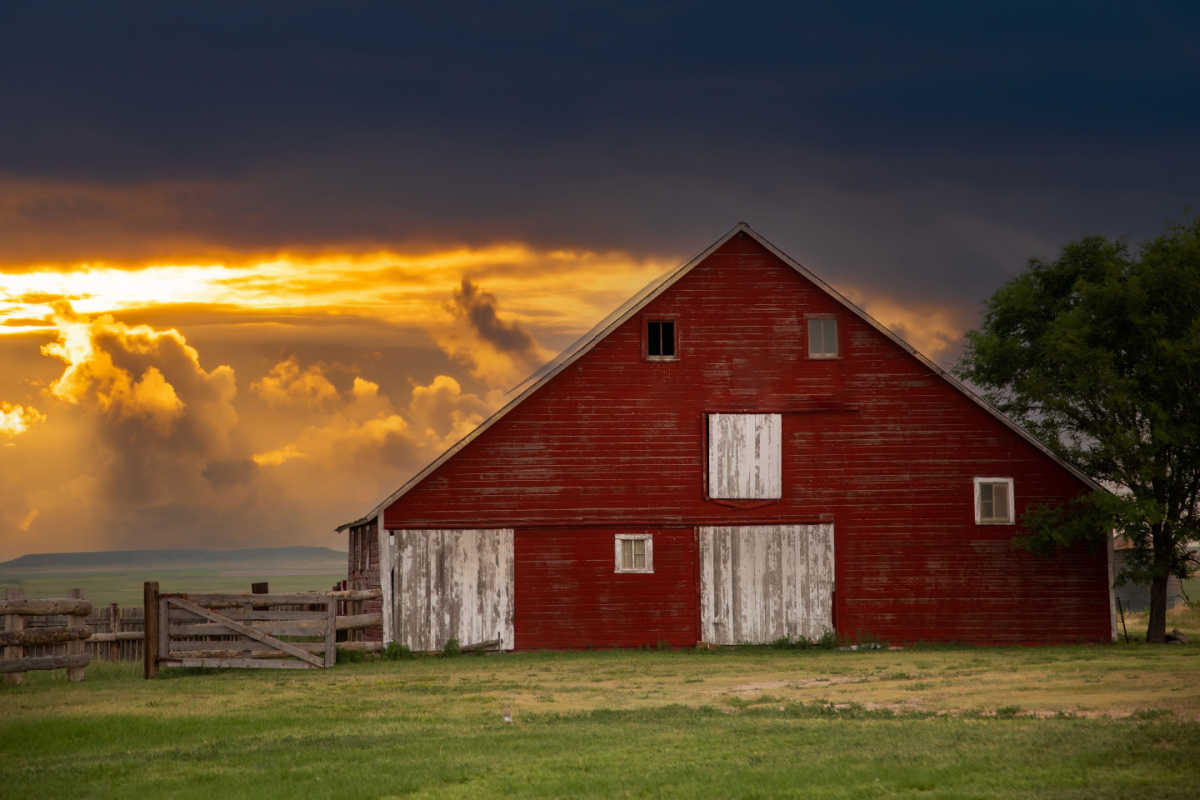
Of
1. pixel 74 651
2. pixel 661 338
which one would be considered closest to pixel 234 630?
pixel 74 651

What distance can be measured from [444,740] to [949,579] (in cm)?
1893

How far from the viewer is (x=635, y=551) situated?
30641 mm

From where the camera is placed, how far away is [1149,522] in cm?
3058

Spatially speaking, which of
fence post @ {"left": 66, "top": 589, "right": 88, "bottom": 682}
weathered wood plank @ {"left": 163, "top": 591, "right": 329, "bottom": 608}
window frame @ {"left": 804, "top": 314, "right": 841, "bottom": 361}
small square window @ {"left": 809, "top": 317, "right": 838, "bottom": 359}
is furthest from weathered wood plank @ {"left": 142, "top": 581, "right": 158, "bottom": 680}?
small square window @ {"left": 809, "top": 317, "right": 838, "bottom": 359}

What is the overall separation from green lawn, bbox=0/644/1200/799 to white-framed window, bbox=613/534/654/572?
19.4 feet

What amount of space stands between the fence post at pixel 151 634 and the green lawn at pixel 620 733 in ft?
2.17

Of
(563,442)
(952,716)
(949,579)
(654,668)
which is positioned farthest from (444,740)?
(949,579)

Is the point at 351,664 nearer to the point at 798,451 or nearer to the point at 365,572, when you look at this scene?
the point at 365,572

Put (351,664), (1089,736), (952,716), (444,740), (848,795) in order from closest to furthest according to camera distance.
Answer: (848,795), (1089,736), (444,740), (952,716), (351,664)

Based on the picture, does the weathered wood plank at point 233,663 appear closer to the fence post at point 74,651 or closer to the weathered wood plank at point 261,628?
the weathered wood plank at point 261,628

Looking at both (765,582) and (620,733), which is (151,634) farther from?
(765,582)

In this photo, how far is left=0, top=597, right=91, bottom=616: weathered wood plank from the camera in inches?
858

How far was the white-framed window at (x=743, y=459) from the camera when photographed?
101 ft

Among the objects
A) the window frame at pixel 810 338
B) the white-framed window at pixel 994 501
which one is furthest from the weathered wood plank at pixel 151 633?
the white-framed window at pixel 994 501
